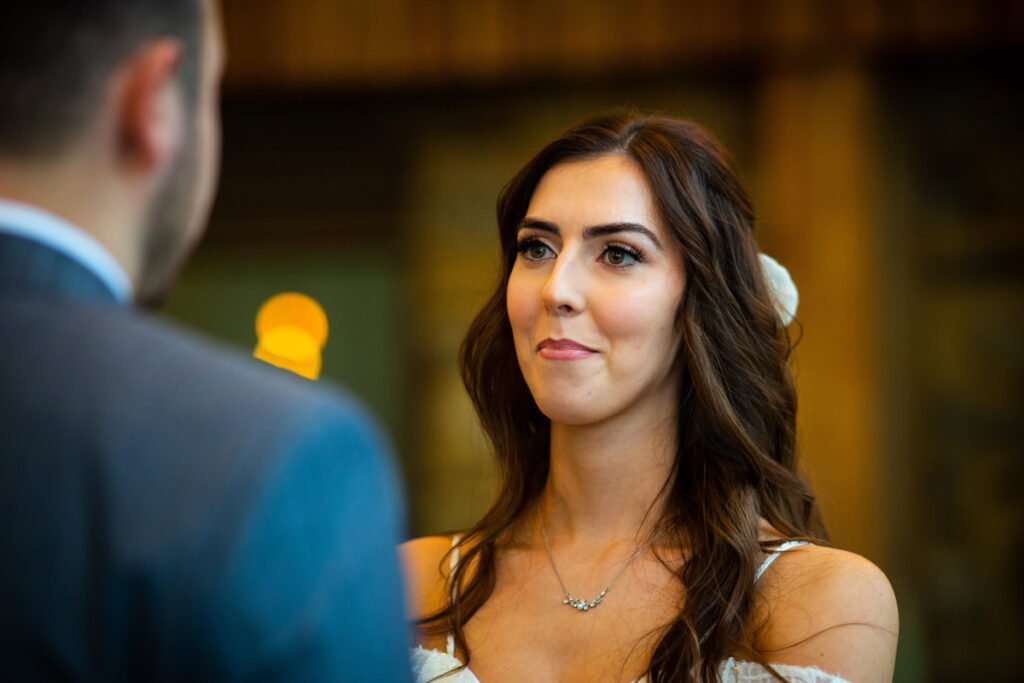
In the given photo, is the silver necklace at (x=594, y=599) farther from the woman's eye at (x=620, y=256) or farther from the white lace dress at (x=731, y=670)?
the woman's eye at (x=620, y=256)

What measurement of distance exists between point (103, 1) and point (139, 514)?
35 centimetres

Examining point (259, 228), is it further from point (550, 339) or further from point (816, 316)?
point (550, 339)

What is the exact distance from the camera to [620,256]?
1.99 meters

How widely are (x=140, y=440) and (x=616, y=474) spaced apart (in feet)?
4.39

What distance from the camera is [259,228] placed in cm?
541

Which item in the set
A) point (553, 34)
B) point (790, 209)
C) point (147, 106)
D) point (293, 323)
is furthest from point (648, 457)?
point (293, 323)

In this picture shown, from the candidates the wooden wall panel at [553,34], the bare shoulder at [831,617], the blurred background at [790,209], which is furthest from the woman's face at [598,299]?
the wooden wall panel at [553,34]

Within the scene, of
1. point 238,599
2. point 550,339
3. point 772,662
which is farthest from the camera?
point 550,339

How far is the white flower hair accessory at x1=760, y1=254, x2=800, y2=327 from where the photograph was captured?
2.16 metres

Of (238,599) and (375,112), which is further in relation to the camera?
(375,112)

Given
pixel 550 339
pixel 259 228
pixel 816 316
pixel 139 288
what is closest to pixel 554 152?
pixel 550 339

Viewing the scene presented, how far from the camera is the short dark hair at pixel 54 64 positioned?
0.81 metres

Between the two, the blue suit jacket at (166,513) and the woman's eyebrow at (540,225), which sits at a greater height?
the woman's eyebrow at (540,225)

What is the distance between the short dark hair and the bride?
117cm
